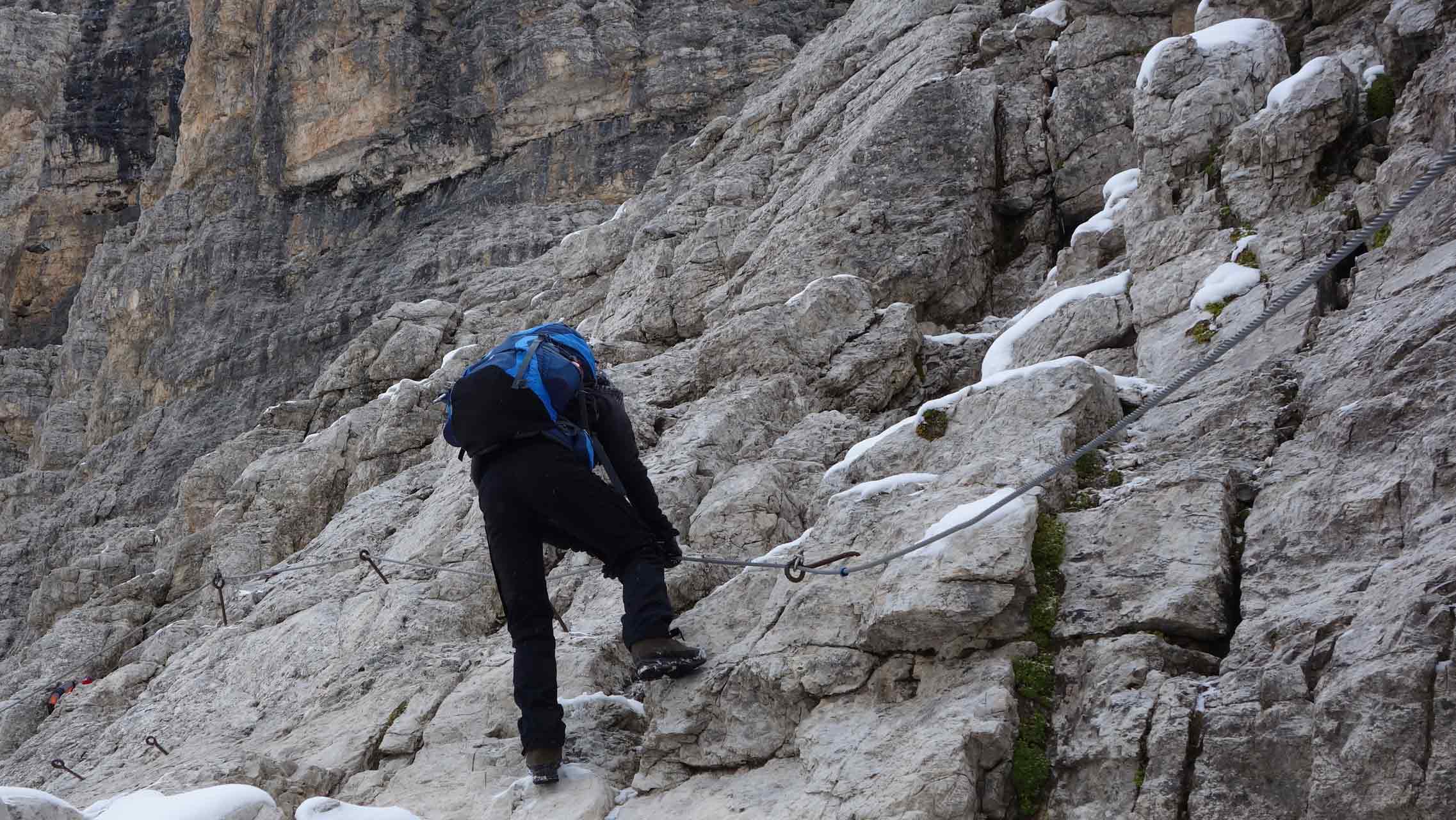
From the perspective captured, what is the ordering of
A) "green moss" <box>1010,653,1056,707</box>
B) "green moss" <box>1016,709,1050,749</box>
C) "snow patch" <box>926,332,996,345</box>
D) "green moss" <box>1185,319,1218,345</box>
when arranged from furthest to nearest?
1. "snow patch" <box>926,332,996,345</box>
2. "green moss" <box>1185,319,1218,345</box>
3. "green moss" <box>1010,653,1056,707</box>
4. "green moss" <box>1016,709,1050,749</box>

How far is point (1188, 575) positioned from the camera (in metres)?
5.97

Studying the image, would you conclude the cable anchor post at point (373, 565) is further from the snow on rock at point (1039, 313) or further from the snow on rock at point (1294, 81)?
the snow on rock at point (1294, 81)

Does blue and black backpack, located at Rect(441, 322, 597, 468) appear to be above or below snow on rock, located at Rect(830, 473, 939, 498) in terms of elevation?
above

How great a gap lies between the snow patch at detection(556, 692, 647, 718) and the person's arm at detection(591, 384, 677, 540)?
115 centimetres

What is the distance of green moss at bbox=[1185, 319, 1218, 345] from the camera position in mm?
8703

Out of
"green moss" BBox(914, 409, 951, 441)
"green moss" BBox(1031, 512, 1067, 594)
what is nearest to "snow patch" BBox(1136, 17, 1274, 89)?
"green moss" BBox(914, 409, 951, 441)

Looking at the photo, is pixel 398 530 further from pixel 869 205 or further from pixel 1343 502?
pixel 1343 502

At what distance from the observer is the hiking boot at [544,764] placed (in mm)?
6598

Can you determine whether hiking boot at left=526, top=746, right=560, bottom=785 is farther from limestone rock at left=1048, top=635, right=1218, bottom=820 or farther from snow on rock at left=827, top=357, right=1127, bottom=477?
snow on rock at left=827, top=357, right=1127, bottom=477

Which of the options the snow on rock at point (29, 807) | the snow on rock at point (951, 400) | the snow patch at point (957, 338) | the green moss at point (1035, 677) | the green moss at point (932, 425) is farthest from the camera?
the snow patch at point (957, 338)

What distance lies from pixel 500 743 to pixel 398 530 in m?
6.03

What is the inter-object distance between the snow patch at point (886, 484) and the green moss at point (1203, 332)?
2563 millimetres

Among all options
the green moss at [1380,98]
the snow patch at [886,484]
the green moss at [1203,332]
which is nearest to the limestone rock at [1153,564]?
the snow patch at [886,484]

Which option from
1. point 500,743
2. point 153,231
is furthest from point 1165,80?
point 153,231
